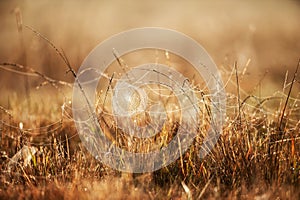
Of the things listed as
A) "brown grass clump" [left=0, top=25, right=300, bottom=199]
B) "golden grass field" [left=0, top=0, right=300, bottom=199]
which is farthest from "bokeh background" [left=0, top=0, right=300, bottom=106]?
"brown grass clump" [left=0, top=25, right=300, bottom=199]

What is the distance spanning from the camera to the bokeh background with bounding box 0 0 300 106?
7289 mm

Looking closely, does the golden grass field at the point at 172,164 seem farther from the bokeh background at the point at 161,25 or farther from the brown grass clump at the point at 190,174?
the bokeh background at the point at 161,25

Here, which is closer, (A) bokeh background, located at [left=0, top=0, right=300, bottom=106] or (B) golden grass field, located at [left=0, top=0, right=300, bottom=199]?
(B) golden grass field, located at [left=0, top=0, right=300, bottom=199]

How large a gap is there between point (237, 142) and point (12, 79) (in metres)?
5.26

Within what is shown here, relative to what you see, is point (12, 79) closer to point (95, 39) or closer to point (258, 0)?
point (95, 39)

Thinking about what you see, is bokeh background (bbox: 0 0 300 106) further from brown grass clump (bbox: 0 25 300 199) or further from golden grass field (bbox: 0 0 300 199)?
brown grass clump (bbox: 0 25 300 199)

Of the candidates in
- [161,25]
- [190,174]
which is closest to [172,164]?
[190,174]

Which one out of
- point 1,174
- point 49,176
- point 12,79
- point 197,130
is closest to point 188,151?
point 197,130

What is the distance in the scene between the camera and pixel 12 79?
7.40 meters

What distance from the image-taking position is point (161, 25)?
435 inches

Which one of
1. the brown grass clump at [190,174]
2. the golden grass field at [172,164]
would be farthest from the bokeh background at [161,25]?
the brown grass clump at [190,174]

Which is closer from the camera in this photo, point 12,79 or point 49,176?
point 49,176

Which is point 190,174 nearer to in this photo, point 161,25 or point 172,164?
point 172,164

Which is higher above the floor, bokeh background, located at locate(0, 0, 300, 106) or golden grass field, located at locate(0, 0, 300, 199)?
bokeh background, located at locate(0, 0, 300, 106)
